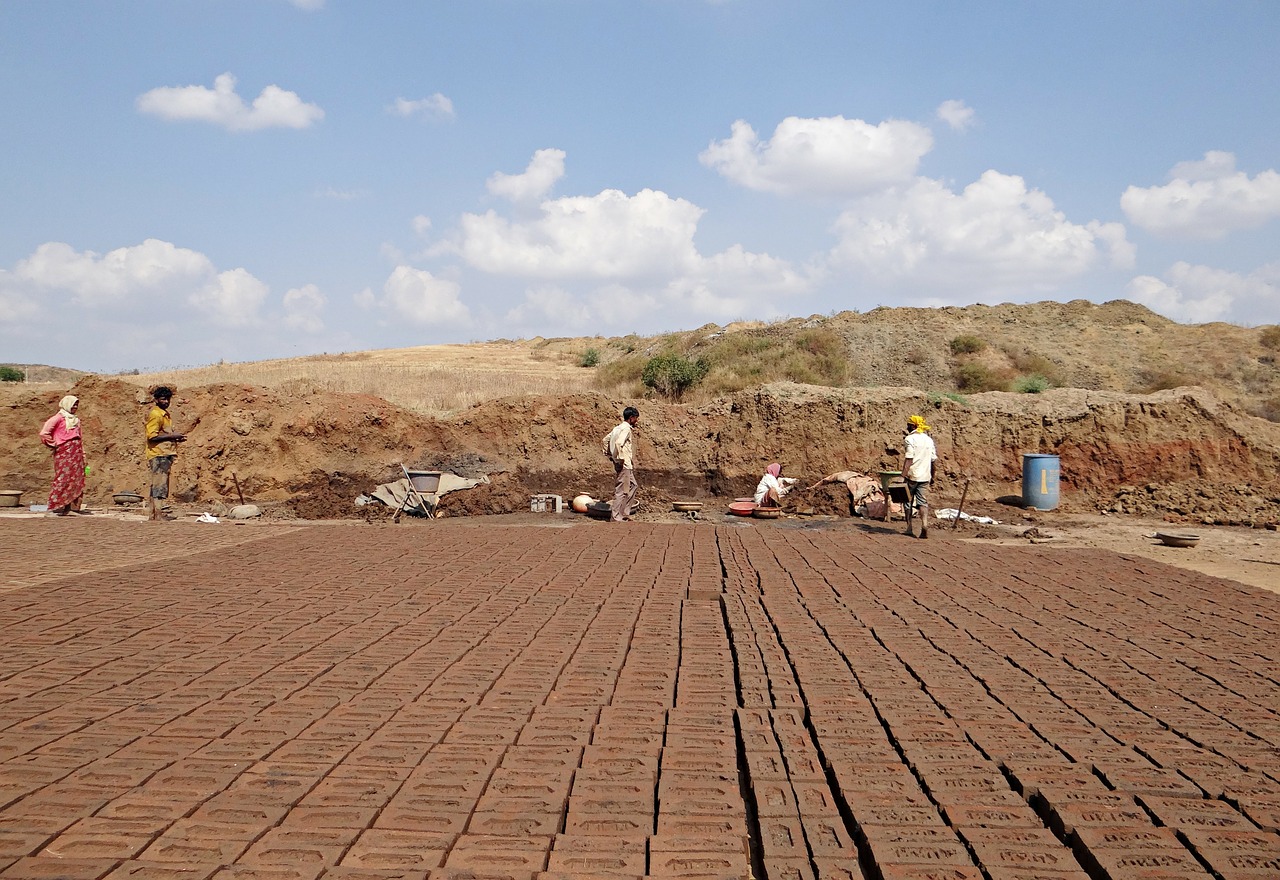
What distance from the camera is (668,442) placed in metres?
17.2

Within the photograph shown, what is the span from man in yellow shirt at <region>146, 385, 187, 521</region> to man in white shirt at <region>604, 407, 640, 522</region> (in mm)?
5196

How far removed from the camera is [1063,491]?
1591 cm

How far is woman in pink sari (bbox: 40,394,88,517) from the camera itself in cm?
1206

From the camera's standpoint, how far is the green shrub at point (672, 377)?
2295 centimetres

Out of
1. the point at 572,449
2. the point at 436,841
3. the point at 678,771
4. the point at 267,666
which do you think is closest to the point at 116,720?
the point at 267,666

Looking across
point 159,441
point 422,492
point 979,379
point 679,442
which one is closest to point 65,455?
point 159,441

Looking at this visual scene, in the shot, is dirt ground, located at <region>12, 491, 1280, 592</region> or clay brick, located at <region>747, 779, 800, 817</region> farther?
dirt ground, located at <region>12, 491, 1280, 592</region>

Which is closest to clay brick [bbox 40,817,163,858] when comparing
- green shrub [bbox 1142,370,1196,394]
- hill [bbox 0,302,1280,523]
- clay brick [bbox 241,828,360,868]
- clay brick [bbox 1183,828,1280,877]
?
clay brick [bbox 241,828,360,868]

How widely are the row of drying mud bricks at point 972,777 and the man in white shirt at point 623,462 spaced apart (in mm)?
6851

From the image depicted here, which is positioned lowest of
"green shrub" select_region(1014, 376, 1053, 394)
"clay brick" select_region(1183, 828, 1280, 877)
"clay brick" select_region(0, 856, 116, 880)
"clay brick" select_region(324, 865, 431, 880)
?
"clay brick" select_region(1183, 828, 1280, 877)

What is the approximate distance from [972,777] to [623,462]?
888 centimetres

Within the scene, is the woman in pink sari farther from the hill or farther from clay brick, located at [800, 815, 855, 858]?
clay brick, located at [800, 815, 855, 858]

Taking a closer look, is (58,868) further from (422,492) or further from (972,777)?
(422,492)

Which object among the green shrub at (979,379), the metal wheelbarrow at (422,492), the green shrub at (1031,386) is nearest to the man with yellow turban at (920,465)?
the metal wheelbarrow at (422,492)
